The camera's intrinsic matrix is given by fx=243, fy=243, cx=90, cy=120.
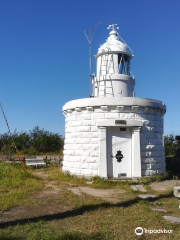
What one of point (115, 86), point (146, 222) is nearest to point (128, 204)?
point (146, 222)

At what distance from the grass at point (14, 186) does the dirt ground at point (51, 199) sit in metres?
0.29

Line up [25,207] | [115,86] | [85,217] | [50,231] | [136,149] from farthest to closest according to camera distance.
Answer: [115,86]
[136,149]
[25,207]
[85,217]
[50,231]

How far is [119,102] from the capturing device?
9.92 m

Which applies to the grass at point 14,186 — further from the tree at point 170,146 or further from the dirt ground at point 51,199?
the tree at point 170,146

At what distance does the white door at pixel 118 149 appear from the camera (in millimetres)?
9812

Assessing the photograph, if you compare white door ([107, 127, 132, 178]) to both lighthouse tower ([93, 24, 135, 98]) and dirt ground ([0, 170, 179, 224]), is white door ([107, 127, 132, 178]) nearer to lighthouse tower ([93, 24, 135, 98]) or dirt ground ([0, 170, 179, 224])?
dirt ground ([0, 170, 179, 224])

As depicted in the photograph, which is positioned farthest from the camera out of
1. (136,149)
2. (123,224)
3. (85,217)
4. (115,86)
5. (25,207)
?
(115,86)

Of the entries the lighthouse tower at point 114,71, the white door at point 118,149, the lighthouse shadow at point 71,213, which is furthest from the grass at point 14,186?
the lighthouse tower at point 114,71

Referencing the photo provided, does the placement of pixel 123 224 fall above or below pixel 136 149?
below

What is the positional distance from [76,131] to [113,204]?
173 inches

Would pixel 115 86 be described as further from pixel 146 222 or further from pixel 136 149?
pixel 146 222

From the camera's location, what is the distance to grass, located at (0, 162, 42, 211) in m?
6.63
